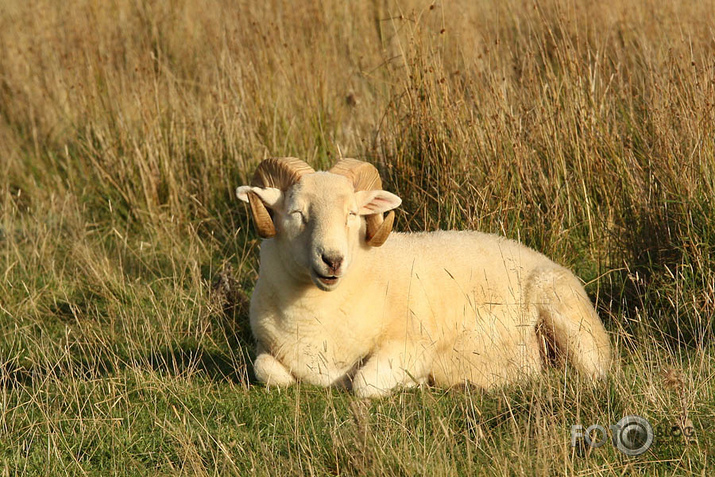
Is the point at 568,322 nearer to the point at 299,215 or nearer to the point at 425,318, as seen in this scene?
the point at 425,318

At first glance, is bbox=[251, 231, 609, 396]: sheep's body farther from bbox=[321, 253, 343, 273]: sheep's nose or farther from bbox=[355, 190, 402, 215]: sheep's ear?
bbox=[321, 253, 343, 273]: sheep's nose

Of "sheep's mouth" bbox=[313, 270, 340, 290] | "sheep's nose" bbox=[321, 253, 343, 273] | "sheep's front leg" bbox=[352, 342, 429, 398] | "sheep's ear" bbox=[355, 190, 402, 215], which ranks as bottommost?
"sheep's front leg" bbox=[352, 342, 429, 398]

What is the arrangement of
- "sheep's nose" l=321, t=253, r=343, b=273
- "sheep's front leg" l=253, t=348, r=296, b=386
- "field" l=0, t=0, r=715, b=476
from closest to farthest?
"field" l=0, t=0, r=715, b=476
"sheep's nose" l=321, t=253, r=343, b=273
"sheep's front leg" l=253, t=348, r=296, b=386

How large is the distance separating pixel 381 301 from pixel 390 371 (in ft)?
1.44

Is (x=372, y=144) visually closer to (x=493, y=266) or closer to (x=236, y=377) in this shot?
(x=493, y=266)

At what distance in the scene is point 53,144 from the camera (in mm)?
9625

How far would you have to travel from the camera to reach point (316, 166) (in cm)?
777

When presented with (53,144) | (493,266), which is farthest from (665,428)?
(53,144)

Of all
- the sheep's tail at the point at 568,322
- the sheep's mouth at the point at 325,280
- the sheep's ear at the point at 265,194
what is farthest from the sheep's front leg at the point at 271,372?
the sheep's tail at the point at 568,322

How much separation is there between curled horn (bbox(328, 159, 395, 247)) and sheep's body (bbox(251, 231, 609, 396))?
113mm

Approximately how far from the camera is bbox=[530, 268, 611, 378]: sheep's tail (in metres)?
5.26
